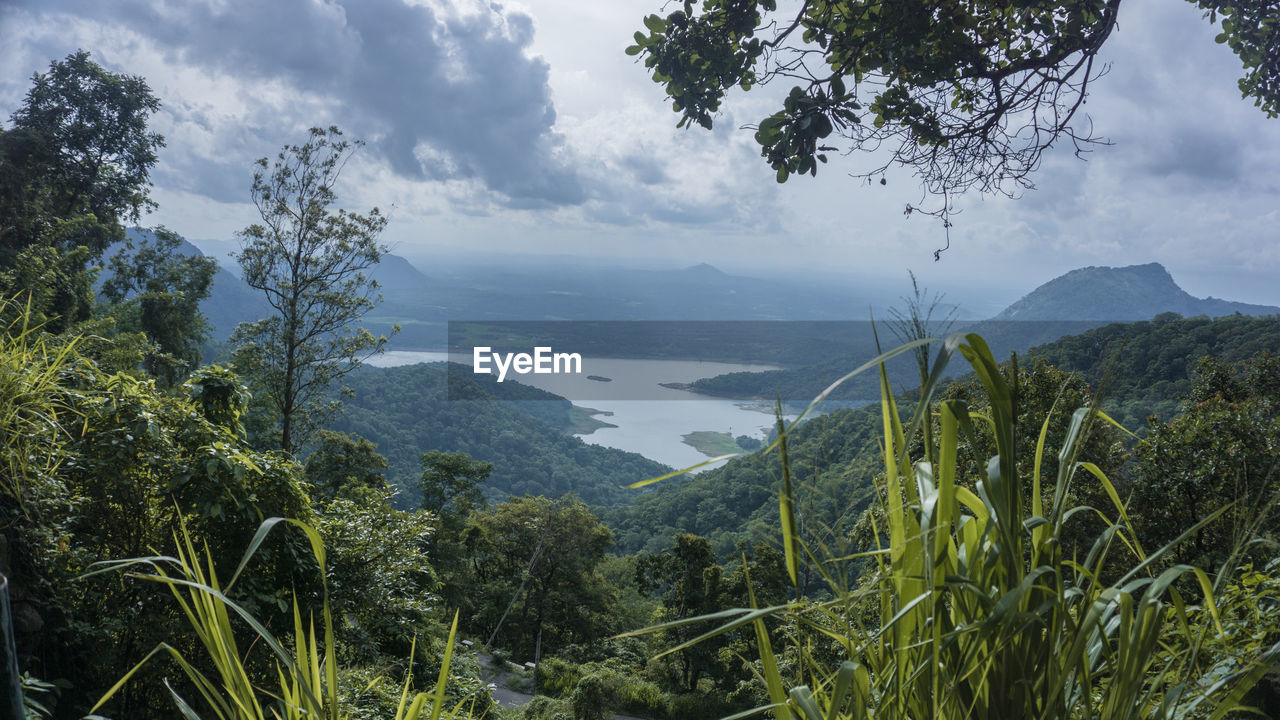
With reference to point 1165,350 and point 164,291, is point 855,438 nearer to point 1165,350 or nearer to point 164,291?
point 1165,350

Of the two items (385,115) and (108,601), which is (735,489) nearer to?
(108,601)

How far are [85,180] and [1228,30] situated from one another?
1397 cm

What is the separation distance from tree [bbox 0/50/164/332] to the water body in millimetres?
23781

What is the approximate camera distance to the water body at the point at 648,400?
122 feet

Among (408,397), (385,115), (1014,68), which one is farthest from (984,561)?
(385,115)

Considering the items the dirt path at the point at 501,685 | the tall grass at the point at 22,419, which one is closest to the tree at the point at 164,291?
the dirt path at the point at 501,685

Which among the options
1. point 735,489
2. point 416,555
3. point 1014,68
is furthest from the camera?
point 735,489

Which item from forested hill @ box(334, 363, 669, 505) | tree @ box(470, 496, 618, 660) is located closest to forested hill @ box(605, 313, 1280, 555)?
tree @ box(470, 496, 618, 660)

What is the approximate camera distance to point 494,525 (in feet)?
52.2

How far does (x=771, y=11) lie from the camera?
1876mm

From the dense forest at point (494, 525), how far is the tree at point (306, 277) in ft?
0.15

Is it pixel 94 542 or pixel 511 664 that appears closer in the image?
pixel 94 542

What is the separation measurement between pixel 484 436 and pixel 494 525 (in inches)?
657

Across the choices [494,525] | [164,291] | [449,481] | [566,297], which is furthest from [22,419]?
[566,297]
